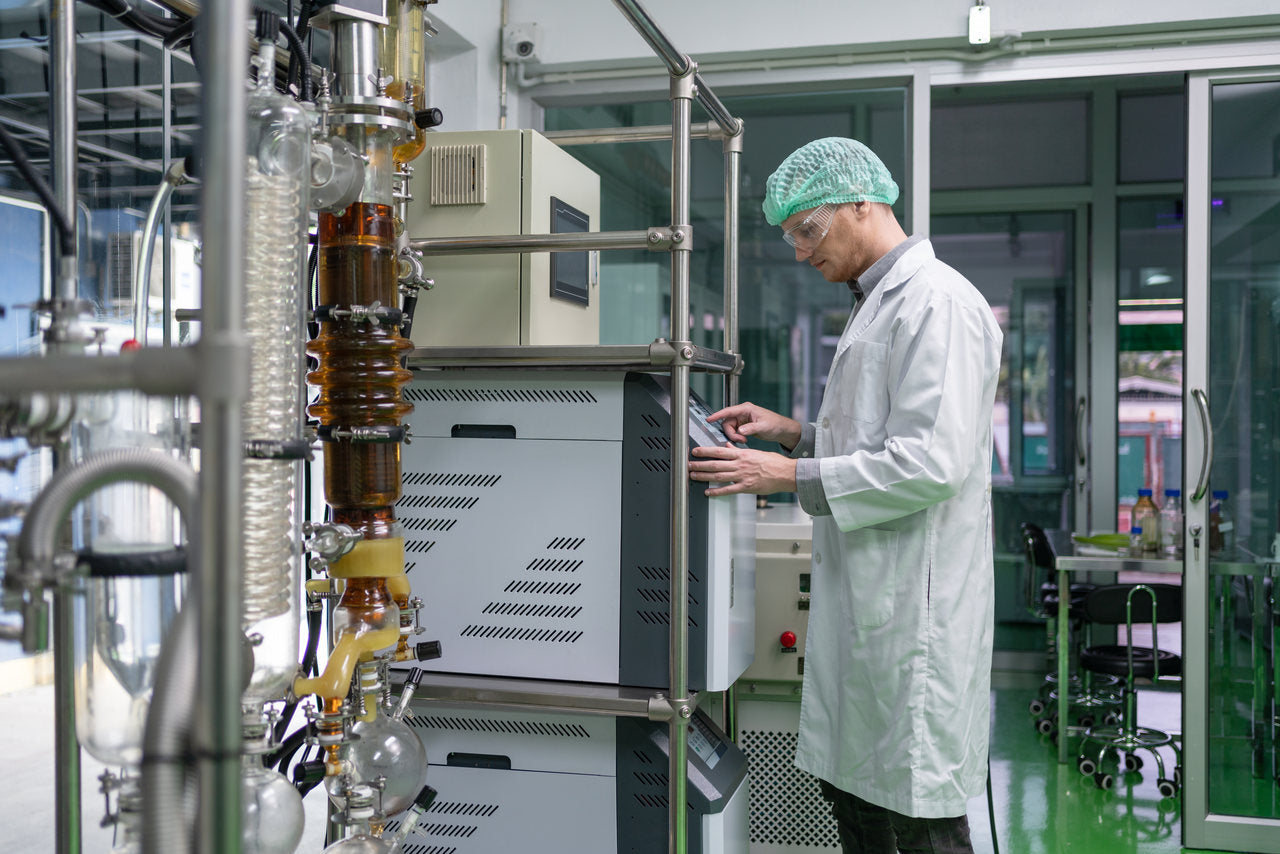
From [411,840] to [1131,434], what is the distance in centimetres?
478

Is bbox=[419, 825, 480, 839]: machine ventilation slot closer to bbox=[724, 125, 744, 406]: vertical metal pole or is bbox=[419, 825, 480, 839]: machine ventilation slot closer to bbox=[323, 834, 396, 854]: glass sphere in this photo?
bbox=[323, 834, 396, 854]: glass sphere

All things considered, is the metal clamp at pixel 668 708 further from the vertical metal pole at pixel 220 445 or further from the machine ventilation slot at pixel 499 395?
the vertical metal pole at pixel 220 445

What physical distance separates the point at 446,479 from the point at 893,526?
734mm

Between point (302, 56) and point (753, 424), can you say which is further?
point (753, 424)

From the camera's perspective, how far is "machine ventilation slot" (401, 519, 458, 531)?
1.74 m

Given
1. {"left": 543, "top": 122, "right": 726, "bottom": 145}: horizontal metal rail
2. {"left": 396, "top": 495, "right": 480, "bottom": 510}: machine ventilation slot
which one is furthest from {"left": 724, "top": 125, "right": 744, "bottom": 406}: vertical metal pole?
{"left": 396, "top": 495, "right": 480, "bottom": 510}: machine ventilation slot

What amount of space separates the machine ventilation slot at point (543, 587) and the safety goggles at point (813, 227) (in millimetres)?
734

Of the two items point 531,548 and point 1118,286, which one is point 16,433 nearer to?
point 531,548

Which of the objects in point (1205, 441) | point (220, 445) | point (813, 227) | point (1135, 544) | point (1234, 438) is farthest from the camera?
point (1135, 544)

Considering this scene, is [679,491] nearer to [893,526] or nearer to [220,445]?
[893,526]

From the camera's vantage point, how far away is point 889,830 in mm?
1773

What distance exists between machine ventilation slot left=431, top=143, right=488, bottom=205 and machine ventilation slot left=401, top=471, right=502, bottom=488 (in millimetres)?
454

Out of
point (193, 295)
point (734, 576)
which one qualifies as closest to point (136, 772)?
point (734, 576)

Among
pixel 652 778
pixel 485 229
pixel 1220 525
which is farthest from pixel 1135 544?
pixel 485 229
